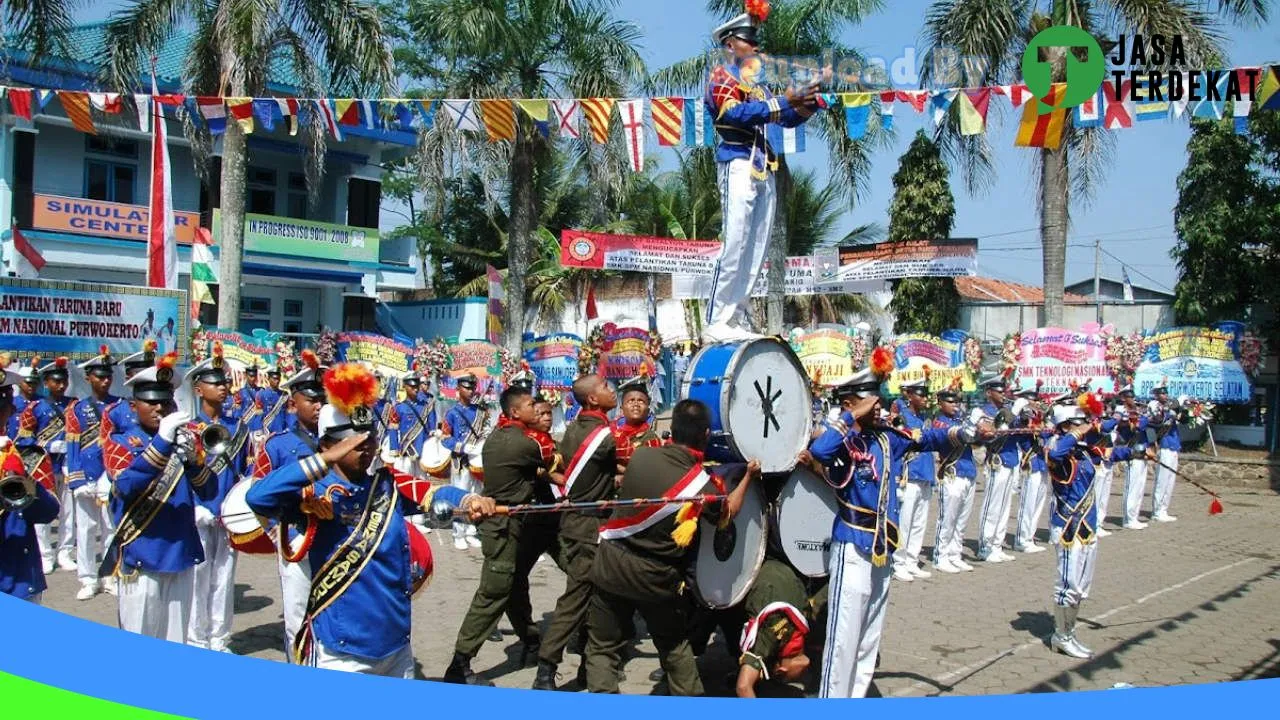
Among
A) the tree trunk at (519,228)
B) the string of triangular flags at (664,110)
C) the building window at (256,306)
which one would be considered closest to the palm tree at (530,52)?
the tree trunk at (519,228)

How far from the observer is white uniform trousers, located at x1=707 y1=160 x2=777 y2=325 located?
23.6 ft

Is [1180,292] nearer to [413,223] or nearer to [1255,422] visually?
[1255,422]

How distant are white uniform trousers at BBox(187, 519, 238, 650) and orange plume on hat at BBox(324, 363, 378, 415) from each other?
372 centimetres

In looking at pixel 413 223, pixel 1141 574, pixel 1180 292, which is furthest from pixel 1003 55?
pixel 413 223

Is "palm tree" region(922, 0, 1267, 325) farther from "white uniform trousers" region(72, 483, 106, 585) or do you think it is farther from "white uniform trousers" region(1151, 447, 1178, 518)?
"white uniform trousers" region(72, 483, 106, 585)

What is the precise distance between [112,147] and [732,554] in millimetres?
22346

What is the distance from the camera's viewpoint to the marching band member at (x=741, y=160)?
274 inches

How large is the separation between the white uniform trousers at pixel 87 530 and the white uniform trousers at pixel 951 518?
889cm

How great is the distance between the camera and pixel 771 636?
5.94m

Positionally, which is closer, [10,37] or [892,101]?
[892,101]

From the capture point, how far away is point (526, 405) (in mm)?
7672

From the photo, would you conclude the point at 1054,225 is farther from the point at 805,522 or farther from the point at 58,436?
the point at 58,436

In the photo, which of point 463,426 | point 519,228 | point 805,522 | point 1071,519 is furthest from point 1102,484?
point 519,228

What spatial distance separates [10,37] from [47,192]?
325 inches
